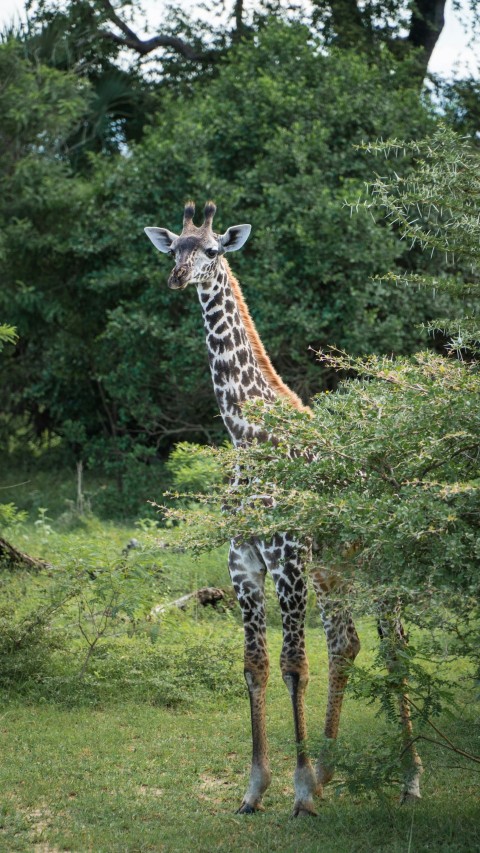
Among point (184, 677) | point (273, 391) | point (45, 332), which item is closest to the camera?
point (273, 391)

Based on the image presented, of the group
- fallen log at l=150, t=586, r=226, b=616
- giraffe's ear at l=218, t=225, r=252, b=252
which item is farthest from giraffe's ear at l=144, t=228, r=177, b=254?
fallen log at l=150, t=586, r=226, b=616

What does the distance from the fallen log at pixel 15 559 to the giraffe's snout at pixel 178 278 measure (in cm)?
407

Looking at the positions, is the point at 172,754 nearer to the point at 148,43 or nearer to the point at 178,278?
the point at 178,278

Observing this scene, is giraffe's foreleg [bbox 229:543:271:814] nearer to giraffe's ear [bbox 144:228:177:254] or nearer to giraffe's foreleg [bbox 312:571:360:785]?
giraffe's foreleg [bbox 312:571:360:785]

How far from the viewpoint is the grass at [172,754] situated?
532 centimetres

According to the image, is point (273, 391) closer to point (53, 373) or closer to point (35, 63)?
point (53, 373)

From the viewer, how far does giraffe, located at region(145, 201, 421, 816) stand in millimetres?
5832

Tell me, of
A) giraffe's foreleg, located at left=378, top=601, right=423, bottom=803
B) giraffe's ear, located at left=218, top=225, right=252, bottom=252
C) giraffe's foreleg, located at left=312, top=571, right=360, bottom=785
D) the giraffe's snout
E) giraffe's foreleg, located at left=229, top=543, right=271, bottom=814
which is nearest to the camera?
giraffe's foreleg, located at left=378, top=601, right=423, bottom=803

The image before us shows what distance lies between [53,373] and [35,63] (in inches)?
186

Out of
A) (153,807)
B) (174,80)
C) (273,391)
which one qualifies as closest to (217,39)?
(174,80)

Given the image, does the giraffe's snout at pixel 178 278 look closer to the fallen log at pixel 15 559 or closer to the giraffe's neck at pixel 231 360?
the giraffe's neck at pixel 231 360

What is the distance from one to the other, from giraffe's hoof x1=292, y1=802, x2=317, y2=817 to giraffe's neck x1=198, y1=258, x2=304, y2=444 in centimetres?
197

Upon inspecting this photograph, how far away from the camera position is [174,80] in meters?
18.8

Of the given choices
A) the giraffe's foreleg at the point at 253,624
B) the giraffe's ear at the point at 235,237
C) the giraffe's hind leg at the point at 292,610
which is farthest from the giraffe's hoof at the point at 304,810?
the giraffe's ear at the point at 235,237
